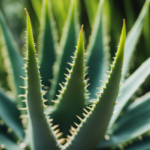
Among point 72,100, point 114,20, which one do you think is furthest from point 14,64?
point 114,20

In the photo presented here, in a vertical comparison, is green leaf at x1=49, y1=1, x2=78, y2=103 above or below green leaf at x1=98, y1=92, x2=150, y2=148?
above

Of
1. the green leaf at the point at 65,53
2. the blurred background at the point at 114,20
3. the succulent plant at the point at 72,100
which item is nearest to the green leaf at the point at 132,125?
the succulent plant at the point at 72,100

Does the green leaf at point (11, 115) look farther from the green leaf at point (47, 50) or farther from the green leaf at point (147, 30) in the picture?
the green leaf at point (147, 30)

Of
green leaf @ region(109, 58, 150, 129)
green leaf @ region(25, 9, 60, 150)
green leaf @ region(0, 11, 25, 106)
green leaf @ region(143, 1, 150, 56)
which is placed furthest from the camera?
green leaf @ region(143, 1, 150, 56)

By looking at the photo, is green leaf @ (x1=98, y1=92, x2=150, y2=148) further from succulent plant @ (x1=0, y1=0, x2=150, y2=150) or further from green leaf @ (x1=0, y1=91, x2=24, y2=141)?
green leaf @ (x1=0, y1=91, x2=24, y2=141)

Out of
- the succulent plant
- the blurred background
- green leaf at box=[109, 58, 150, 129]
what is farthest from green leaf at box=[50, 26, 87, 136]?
the blurred background
